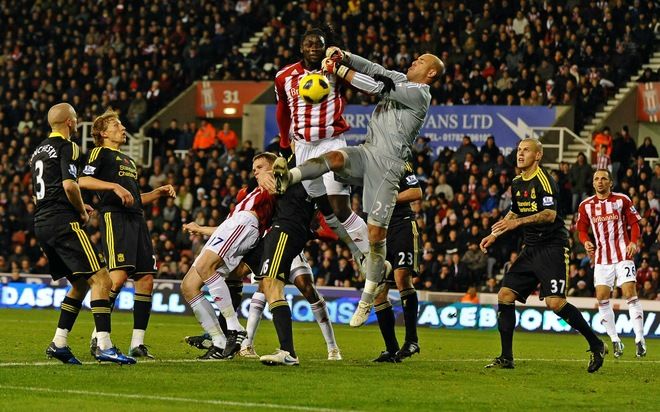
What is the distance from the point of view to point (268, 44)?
3419 centimetres

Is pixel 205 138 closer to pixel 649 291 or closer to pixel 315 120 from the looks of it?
pixel 649 291

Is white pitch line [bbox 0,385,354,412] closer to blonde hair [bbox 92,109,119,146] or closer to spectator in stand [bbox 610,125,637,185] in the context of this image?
blonde hair [bbox 92,109,119,146]

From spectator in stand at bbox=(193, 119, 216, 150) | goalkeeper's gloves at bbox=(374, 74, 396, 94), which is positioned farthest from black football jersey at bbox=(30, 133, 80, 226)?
spectator in stand at bbox=(193, 119, 216, 150)

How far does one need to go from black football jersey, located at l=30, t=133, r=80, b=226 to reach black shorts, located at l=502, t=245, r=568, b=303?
14.7 ft

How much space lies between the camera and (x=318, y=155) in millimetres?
12578

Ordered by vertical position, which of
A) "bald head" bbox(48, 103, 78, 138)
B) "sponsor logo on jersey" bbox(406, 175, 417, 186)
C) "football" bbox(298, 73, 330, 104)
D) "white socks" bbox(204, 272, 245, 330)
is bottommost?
"white socks" bbox(204, 272, 245, 330)

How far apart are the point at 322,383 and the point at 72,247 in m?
2.76

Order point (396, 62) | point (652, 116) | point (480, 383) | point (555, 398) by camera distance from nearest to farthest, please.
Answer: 1. point (555, 398)
2. point (480, 383)
3. point (652, 116)
4. point (396, 62)

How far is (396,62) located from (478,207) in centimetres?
635

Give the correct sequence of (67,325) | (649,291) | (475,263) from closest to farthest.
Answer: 1. (67,325)
2. (649,291)
3. (475,263)

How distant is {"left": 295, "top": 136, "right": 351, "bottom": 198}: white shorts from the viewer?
12.5 metres

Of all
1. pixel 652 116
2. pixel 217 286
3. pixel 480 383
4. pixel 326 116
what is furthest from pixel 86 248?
pixel 652 116

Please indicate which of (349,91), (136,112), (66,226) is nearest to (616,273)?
(66,226)

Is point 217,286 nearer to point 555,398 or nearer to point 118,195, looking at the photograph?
point 118,195
